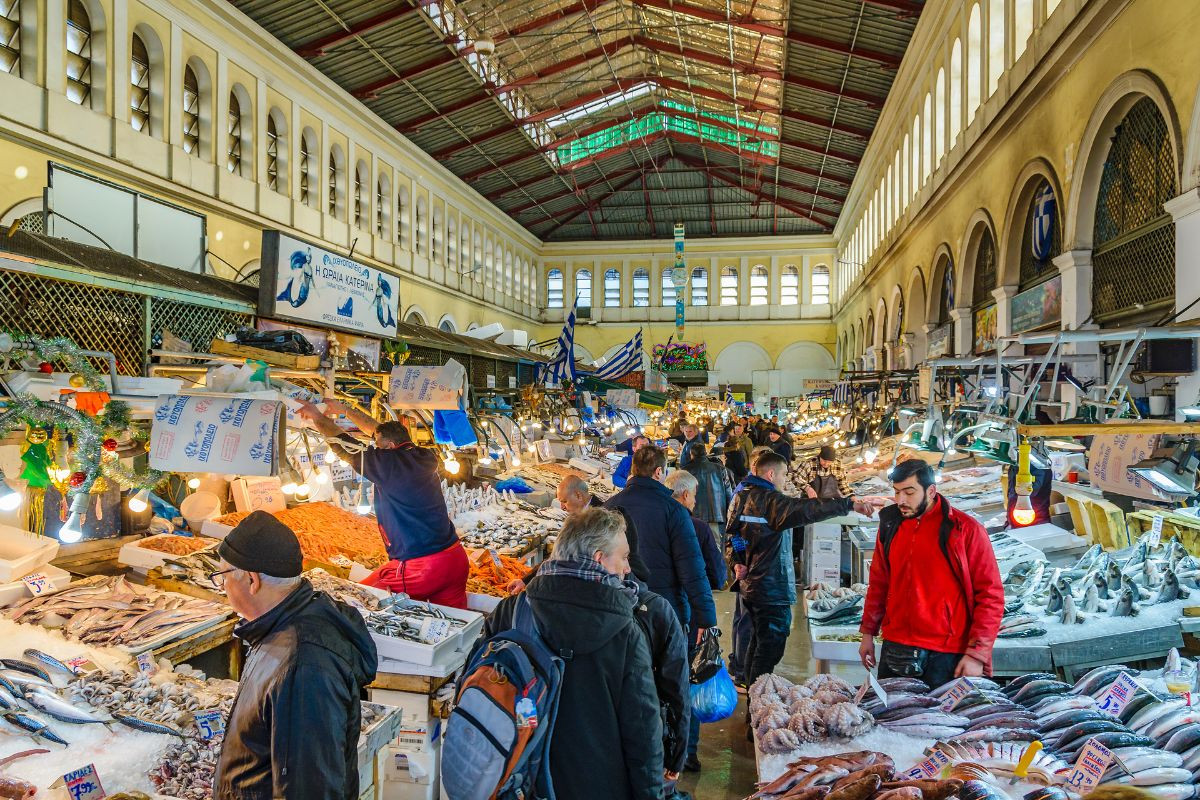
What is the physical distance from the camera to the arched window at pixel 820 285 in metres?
35.7

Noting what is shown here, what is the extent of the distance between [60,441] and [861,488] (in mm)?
8598

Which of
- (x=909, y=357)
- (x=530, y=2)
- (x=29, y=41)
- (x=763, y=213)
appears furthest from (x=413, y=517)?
(x=763, y=213)

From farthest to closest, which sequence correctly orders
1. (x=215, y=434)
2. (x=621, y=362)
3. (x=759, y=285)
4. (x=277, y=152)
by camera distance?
(x=759, y=285) < (x=621, y=362) < (x=277, y=152) < (x=215, y=434)

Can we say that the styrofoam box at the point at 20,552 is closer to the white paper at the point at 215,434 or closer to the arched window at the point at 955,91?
the white paper at the point at 215,434

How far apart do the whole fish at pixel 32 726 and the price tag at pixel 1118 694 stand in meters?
4.20

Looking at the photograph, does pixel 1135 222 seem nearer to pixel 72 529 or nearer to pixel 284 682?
pixel 284 682

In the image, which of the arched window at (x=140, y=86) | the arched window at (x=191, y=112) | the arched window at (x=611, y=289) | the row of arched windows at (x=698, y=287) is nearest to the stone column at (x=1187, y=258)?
the arched window at (x=140, y=86)

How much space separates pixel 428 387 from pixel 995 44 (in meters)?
10.1

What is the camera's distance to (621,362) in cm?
1686

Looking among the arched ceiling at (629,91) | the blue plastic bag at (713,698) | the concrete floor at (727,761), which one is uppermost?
the arched ceiling at (629,91)

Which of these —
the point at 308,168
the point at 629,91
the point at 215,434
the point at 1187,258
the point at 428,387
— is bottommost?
the point at 215,434

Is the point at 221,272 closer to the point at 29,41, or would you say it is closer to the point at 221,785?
the point at 29,41

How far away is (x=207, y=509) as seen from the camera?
6195mm

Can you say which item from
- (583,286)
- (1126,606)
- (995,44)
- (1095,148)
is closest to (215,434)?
(1126,606)
